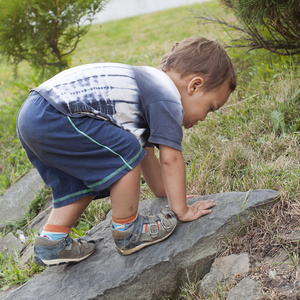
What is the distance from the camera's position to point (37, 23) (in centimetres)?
477

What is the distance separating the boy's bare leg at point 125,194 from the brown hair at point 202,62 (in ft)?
1.99

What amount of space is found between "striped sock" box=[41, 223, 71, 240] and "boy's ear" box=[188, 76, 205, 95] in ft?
3.47

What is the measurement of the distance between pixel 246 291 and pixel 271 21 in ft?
8.06

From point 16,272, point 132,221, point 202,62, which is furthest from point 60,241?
point 202,62

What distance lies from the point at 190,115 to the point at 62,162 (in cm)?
77

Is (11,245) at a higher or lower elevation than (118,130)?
lower

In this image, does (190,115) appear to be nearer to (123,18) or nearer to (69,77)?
(69,77)

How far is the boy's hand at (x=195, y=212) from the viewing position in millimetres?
2246

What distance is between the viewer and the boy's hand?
2246mm

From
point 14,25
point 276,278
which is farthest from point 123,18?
point 276,278

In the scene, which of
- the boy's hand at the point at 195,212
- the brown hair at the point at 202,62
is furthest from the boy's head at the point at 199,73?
the boy's hand at the point at 195,212

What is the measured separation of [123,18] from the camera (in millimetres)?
12195

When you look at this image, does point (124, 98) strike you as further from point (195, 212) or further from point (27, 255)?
point (27, 255)

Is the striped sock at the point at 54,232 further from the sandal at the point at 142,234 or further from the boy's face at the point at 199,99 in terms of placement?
the boy's face at the point at 199,99
